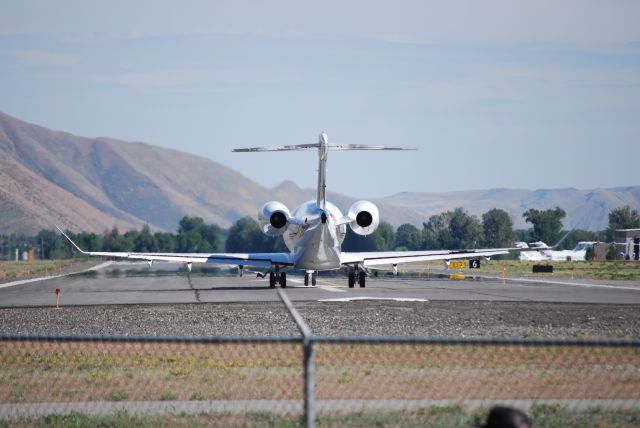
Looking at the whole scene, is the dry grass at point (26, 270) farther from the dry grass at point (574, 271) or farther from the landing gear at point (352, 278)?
the dry grass at point (574, 271)

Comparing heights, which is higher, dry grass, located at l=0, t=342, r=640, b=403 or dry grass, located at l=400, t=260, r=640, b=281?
dry grass, located at l=400, t=260, r=640, b=281

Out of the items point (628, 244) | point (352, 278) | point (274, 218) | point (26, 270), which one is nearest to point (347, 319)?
point (274, 218)

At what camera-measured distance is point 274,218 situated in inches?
2037

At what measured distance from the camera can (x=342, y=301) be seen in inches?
1538

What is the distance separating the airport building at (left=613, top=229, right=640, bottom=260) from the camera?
136 meters

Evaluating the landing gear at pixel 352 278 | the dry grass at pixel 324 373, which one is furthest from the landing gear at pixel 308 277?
the dry grass at pixel 324 373

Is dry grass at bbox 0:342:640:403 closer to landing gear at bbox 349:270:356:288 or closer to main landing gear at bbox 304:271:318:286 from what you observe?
→ landing gear at bbox 349:270:356:288

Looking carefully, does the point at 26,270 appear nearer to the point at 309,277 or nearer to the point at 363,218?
the point at 309,277

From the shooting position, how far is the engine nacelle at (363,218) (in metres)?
52.6

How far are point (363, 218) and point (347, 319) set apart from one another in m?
22.4

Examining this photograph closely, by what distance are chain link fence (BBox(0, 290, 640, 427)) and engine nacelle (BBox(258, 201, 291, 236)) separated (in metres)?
29.2

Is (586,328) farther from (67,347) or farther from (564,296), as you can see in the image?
(564,296)

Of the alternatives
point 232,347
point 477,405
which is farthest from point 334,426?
point 232,347

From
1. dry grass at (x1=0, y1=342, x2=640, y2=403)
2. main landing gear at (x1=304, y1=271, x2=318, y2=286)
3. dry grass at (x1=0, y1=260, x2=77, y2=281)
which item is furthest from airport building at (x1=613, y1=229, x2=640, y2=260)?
dry grass at (x1=0, y1=342, x2=640, y2=403)
